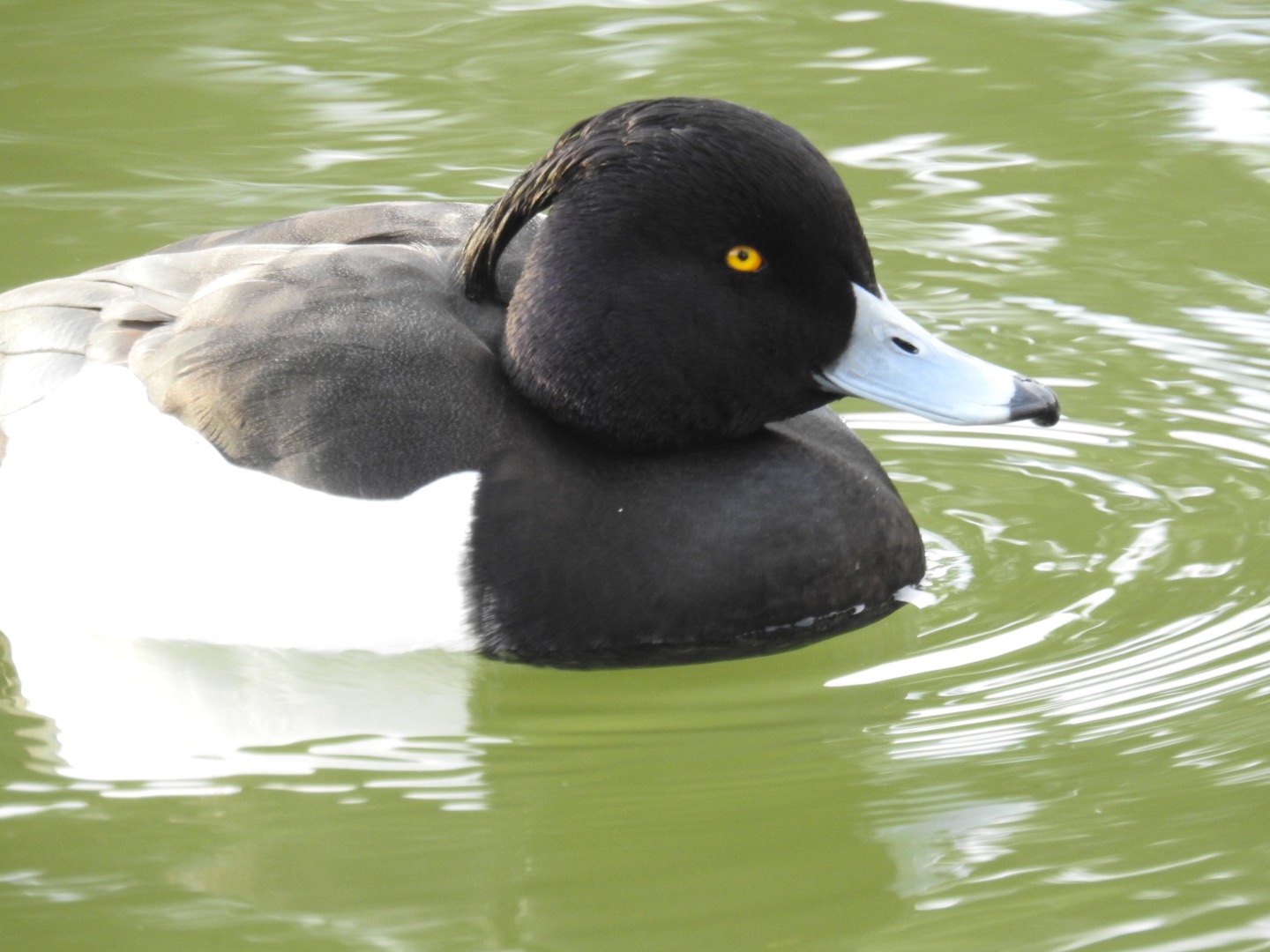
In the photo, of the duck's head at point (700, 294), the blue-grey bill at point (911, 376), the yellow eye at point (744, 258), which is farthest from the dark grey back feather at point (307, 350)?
the blue-grey bill at point (911, 376)

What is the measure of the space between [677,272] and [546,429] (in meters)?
0.46

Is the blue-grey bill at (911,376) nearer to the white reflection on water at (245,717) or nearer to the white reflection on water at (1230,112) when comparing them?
the white reflection on water at (245,717)

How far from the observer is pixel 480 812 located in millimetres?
3756

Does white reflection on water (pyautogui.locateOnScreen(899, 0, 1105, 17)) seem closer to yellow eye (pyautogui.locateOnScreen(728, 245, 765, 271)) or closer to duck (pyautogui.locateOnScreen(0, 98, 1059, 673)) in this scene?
duck (pyautogui.locateOnScreen(0, 98, 1059, 673))

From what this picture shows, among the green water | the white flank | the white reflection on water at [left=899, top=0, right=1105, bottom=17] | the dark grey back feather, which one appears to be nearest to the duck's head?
the dark grey back feather

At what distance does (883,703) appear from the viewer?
420 cm

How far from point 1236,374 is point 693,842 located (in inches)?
111

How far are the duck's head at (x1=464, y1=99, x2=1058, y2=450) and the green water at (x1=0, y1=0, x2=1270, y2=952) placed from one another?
0.56m

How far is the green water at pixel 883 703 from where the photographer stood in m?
3.38

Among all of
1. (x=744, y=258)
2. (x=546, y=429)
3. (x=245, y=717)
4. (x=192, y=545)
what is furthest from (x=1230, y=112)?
(x=245, y=717)

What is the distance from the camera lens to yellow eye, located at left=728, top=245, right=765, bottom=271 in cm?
435

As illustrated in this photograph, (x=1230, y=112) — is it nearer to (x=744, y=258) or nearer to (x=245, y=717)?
(x=744, y=258)

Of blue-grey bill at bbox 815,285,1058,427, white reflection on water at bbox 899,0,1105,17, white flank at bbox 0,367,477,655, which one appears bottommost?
white flank at bbox 0,367,477,655

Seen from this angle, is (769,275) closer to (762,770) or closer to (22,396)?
(762,770)
